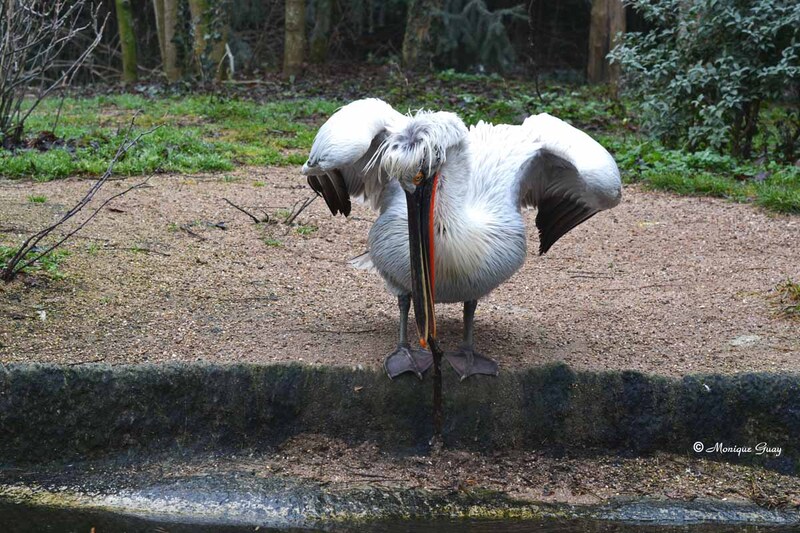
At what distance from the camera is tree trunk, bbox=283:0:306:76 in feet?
43.5

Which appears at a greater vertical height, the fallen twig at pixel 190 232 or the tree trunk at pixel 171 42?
the tree trunk at pixel 171 42

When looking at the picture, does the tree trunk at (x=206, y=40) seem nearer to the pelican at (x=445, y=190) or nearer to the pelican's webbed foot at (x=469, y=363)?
the pelican at (x=445, y=190)

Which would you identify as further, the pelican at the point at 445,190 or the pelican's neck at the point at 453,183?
the pelican's neck at the point at 453,183

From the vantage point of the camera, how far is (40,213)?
563 cm

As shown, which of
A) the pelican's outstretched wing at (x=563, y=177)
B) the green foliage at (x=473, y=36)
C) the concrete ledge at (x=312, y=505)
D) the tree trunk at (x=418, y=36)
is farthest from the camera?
the green foliage at (x=473, y=36)

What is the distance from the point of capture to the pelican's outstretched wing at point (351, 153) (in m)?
3.78

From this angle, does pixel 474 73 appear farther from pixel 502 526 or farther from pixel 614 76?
pixel 502 526

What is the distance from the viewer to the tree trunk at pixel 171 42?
13.0 metres

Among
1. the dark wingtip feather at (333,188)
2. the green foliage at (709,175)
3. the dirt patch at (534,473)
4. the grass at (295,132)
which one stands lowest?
the dirt patch at (534,473)

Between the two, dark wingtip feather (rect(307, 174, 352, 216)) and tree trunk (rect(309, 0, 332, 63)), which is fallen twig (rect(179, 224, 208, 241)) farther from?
tree trunk (rect(309, 0, 332, 63))

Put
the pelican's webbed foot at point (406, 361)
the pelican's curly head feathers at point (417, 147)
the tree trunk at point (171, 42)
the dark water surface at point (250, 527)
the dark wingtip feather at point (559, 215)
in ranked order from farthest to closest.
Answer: the tree trunk at point (171, 42)
the dark wingtip feather at point (559, 215)
the pelican's webbed foot at point (406, 361)
the pelican's curly head feathers at point (417, 147)
the dark water surface at point (250, 527)

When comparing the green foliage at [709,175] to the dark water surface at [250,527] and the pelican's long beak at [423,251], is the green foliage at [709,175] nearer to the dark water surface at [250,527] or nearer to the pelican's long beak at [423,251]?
the dark water surface at [250,527]

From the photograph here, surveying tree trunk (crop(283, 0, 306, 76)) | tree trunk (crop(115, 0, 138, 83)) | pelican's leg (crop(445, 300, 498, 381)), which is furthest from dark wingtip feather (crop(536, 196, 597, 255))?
tree trunk (crop(115, 0, 138, 83))

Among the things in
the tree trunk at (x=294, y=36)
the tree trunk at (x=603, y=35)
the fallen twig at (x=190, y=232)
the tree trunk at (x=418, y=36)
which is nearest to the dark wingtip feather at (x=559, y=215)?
the fallen twig at (x=190, y=232)
